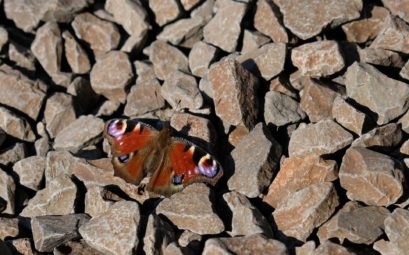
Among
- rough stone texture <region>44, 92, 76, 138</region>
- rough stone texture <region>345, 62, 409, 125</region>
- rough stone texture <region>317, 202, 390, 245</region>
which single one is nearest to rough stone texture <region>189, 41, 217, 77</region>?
rough stone texture <region>44, 92, 76, 138</region>

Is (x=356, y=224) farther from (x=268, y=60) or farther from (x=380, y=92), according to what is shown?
(x=268, y=60)

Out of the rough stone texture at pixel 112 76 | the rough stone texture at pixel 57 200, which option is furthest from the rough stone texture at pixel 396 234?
the rough stone texture at pixel 112 76

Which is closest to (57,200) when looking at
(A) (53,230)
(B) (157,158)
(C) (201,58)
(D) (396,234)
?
(A) (53,230)

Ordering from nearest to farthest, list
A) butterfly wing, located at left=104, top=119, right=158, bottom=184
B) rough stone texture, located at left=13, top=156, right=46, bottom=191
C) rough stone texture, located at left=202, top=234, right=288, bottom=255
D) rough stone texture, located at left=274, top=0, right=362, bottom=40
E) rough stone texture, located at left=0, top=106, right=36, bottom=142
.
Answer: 1. rough stone texture, located at left=202, top=234, right=288, bottom=255
2. butterfly wing, located at left=104, top=119, right=158, bottom=184
3. rough stone texture, located at left=13, top=156, right=46, bottom=191
4. rough stone texture, located at left=274, top=0, right=362, bottom=40
5. rough stone texture, located at left=0, top=106, right=36, bottom=142

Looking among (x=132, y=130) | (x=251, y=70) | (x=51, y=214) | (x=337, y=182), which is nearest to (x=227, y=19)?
(x=251, y=70)

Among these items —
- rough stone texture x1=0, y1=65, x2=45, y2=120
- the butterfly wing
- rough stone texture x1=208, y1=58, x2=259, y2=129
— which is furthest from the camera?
rough stone texture x1=0, y1=65, x2=45, y2=120

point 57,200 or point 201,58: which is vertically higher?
point 201,58

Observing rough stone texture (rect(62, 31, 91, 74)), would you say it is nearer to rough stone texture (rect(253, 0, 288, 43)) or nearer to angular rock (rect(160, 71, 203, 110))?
angular rock (rect(160, 71, 203, 110))

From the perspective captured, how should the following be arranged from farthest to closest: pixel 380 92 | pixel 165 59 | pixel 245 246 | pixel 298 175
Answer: pixel 165 59 < pixel 380 92 < pixel 298 175 < pixel 245 246
